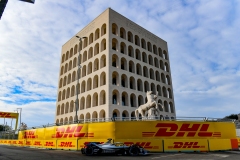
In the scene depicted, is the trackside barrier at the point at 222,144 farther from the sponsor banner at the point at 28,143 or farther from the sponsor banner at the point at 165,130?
the sponsor banner at the point at 28,143

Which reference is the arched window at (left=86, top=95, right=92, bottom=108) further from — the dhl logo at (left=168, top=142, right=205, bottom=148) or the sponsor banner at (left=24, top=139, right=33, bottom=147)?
the dhl logo at (left=168, top=142, right=205, bottom=148)

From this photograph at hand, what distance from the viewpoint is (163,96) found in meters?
48.4

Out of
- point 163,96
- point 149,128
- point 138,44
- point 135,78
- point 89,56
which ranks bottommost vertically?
point 149,128

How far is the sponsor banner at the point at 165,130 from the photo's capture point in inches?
712

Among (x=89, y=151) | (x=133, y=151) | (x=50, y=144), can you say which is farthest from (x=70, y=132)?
(x=133, y=151)

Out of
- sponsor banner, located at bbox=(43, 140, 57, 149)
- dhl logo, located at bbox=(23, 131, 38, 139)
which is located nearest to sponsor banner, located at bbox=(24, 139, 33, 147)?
dhl logo, located at bbox=(23, 131, 38, 139)

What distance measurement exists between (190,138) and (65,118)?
35755 millimetres

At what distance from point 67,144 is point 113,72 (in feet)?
70.0

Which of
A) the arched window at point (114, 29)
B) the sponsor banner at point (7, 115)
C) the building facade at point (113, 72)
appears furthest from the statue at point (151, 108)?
the sponsor banner at point (7, 115)

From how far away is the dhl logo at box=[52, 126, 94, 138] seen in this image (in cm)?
1948

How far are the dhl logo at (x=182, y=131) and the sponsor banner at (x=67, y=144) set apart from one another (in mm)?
7463

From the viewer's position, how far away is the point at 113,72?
39344 mm

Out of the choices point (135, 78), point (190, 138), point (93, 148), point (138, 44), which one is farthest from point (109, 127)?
point (138, 44)

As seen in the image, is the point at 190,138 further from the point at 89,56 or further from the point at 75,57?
the point at 75,57
